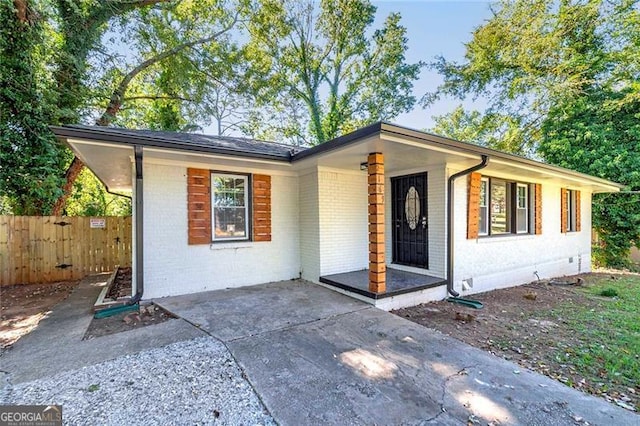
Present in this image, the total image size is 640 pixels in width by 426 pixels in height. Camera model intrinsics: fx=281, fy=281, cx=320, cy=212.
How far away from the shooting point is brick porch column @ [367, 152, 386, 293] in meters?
4.42

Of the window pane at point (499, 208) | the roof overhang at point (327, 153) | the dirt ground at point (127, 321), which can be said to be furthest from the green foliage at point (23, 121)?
the window pane at point (499, 208)

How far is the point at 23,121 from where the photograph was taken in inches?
260

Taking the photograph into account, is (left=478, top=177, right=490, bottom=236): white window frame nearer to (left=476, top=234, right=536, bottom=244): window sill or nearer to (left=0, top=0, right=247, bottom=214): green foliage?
(left=476, top=234, right=536, bottom=244): window sill

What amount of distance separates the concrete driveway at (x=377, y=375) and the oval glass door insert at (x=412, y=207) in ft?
8.49

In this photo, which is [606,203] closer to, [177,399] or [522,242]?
[522,242]

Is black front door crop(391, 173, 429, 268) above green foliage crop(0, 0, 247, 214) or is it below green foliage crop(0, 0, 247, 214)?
below

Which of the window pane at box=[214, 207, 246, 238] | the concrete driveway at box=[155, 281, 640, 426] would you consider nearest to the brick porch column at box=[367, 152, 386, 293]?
the concrete driveway at box=[155, 281, 640, 426]

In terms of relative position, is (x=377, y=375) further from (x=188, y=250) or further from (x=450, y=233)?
(x=188, y=250)

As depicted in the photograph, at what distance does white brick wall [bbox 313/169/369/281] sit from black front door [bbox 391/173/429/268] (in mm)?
759

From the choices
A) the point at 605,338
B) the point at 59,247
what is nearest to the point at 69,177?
the point at 59,247

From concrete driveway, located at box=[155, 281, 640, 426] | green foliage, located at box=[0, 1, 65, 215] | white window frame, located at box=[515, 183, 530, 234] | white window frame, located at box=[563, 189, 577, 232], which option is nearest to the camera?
concrete driveway, located at box=[155, 281, 640, 426]

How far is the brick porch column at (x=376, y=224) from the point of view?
442 centimetres

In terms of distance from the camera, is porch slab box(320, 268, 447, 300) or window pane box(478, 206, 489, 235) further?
window pane box(478, 206, 489, 235)

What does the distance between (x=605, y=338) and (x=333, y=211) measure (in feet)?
14.5
